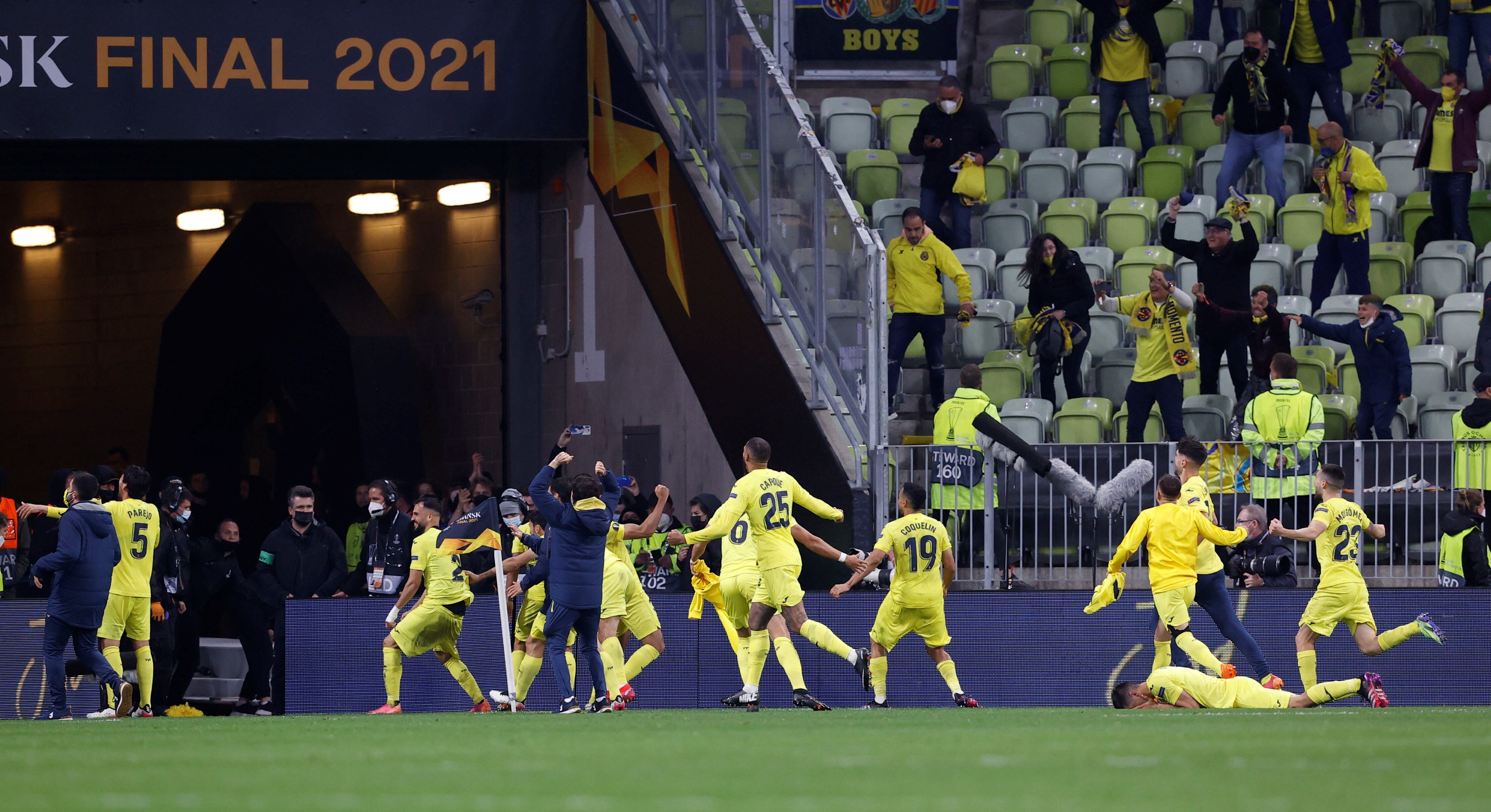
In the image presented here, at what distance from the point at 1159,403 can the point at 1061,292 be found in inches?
57.1

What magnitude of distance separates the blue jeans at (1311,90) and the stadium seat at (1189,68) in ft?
5.20

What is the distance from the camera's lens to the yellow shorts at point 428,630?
15383mm

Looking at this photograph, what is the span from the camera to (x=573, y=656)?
14.9 m

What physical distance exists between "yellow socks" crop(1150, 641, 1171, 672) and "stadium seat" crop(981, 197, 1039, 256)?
22.6 feet

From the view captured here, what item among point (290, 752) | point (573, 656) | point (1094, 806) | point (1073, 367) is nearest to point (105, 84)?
point (573, 656)

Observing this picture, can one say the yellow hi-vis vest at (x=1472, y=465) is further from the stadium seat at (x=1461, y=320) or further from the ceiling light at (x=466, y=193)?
the ceiling light at (x=466, y=193)

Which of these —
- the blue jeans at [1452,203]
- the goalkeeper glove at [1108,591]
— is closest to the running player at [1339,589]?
the goalkeeper glove at [1108,591]

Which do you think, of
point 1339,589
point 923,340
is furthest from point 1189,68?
point 1339,589

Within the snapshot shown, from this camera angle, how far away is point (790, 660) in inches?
558

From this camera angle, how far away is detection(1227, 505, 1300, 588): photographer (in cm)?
1483

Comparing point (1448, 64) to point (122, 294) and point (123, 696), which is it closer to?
point (123, 696)

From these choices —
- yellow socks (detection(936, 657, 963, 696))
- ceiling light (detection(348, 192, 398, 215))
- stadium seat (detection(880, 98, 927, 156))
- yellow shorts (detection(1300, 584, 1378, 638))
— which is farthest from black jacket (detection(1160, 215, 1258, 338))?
ceiling light (detection(348, 192, 398, 215))

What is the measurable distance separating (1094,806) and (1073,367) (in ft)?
39.0

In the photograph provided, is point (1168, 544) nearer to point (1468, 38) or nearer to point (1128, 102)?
point (1128, 102)
